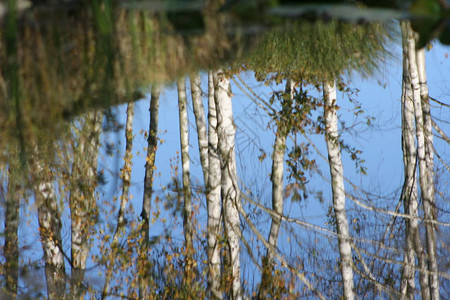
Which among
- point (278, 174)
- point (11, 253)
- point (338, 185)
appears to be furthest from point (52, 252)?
point (338, 185)

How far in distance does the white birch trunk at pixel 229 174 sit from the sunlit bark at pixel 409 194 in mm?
1659

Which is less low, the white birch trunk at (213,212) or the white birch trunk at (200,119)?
the white birch trunk at (200,119)

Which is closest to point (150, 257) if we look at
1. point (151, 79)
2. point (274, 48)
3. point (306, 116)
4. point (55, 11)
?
point (306, 116)

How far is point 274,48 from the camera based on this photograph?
14.7 feet

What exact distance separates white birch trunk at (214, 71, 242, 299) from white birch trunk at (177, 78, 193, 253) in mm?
986

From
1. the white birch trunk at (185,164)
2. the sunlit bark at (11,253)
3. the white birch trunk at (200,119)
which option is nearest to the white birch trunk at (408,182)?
the white birch trunk at (200,119)

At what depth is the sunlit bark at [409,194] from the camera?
4.56 metres

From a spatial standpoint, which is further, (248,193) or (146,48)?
(248,193)

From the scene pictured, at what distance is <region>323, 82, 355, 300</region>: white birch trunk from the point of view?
459 cm

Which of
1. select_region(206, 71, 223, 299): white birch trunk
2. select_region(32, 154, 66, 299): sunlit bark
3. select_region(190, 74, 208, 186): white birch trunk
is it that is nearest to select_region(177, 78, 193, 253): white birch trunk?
select_region(190, 74, 208, 186): white birch trunk

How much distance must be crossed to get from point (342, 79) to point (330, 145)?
683 mm

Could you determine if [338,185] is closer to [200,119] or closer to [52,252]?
[200,119]

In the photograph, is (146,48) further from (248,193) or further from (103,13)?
(248,193)

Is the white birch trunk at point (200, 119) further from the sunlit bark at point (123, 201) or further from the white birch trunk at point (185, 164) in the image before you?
the sunlit bark at point (123, 201)
